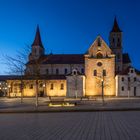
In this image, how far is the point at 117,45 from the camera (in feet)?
335

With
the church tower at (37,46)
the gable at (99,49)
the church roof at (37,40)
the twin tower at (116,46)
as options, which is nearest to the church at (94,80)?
the gable at (99,49)

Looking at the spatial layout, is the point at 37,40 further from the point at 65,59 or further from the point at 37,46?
the point at 65,59

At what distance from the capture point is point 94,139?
505 inches

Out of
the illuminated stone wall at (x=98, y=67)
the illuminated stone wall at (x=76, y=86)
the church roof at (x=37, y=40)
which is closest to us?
the illuminated stone wall at (x=76, y=86)

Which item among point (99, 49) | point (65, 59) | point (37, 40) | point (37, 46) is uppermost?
point (37, 40)

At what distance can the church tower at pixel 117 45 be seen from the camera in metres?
101

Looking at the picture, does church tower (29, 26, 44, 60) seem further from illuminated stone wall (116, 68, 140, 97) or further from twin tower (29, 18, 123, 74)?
illuminated stone wall (116, 68, 140, 97)

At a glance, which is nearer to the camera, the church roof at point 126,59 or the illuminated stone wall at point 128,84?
the illuminated stone wall at point 128,84

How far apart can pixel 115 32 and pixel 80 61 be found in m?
15.3

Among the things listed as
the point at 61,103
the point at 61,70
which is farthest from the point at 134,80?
the point at 61,103

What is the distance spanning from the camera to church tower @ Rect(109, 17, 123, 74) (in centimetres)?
10056

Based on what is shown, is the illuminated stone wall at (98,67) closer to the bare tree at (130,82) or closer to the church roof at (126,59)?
the bare tree at (130,82)

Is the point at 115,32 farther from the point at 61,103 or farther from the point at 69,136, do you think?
the point at 69,136

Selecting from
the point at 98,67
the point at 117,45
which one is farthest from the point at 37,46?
the point at 117,45
